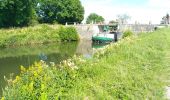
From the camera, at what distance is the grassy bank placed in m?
46.7

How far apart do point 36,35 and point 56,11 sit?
57.4ft

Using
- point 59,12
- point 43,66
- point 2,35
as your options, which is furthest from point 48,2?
point 43,66

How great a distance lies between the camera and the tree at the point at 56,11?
66.5 m

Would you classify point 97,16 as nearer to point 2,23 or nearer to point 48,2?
point 48,2

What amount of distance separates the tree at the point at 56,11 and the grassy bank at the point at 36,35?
355 inches

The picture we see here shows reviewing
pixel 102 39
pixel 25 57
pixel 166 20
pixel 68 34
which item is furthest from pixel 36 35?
pixel 166 20

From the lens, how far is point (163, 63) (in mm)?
13016

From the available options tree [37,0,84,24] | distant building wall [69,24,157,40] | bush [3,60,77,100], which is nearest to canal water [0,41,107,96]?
bush [3,60,77,100]

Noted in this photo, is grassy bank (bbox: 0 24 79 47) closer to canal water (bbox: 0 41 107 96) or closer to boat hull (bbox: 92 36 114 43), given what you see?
boat hull (bbox: 92 36 114 43)

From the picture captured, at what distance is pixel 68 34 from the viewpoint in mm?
56125

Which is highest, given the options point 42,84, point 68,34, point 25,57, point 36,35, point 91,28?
point 42,84

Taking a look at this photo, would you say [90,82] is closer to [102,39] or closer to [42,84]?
[42,84]

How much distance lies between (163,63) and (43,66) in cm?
498

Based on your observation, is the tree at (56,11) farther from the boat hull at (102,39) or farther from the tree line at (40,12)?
the boat hull at (102,39)
